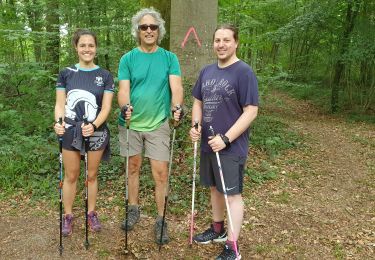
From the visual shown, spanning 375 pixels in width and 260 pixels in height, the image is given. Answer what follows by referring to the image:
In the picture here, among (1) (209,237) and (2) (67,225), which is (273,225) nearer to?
(1) (209,237)

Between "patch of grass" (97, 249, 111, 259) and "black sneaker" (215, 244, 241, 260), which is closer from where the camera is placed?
"black sneaker" (215, 244, 241, 260)

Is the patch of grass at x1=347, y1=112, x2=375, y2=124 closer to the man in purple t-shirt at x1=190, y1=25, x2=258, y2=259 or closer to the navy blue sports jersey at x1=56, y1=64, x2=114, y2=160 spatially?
the man in purple t-shirt at x1=190, y1=25, x2=258, y2=259

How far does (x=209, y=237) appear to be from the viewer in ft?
14.3

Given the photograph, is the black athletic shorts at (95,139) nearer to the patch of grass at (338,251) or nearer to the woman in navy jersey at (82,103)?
the woman in navy jersey at (82,103)

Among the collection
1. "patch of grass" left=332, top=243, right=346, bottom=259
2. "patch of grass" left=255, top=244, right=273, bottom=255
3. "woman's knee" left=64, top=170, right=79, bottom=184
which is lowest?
"patch of grass" left=332, top=243, right=346, bottom=259

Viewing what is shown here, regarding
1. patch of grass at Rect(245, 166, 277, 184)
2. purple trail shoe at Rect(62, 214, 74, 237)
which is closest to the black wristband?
purple trail shoe at Rect(62, 214, 74, 237)

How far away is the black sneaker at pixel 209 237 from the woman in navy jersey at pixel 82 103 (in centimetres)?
154

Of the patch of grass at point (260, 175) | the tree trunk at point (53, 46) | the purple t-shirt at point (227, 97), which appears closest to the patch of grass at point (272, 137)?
the patch of grass at point (260, 175)

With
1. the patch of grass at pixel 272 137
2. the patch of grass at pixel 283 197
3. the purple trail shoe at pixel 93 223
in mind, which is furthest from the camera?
the patch of grass at pixel 272 137

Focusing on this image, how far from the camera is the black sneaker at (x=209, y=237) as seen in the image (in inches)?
171

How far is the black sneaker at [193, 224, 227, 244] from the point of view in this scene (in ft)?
14.3

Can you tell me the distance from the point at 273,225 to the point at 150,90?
8.23 feet

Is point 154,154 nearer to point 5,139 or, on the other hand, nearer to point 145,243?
point 145,243

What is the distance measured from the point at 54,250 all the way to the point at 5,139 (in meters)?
3.32
